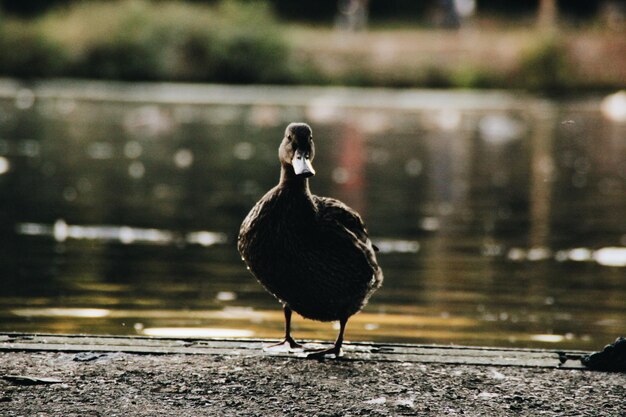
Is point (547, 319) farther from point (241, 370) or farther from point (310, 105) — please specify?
point (310, 105)

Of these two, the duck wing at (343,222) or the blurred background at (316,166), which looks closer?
the duck wing at (343,222)

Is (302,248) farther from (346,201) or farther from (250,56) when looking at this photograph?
(250,56)

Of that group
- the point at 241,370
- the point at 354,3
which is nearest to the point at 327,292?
the point at 241,370

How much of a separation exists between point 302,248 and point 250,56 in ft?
96.5

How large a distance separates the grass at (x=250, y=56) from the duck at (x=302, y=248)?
90.5 ft

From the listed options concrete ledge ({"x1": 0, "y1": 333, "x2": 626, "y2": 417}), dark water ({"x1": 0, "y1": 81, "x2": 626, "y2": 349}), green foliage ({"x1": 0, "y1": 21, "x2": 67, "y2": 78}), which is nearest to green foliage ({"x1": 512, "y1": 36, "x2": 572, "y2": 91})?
dark water ({"x1": 0, "y1": 81, "x2": 626, "y2": 349})

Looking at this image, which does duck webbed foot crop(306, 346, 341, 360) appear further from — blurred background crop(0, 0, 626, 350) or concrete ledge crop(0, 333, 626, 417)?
blurred background crop(0, 0, 626, 350)

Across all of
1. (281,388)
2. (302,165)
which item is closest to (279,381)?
(281,388)

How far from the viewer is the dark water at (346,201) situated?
23.4ft

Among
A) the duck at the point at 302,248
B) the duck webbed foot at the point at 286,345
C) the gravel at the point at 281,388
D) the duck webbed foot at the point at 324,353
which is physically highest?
the duck at the point at 302,248

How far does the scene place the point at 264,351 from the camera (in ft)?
18.1

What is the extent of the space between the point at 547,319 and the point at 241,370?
267 cm

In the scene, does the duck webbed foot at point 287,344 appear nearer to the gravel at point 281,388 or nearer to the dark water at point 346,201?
the gravel at point 281,388

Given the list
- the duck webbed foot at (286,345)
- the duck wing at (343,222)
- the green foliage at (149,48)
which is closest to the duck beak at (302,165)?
the duck wing at (343,222)
